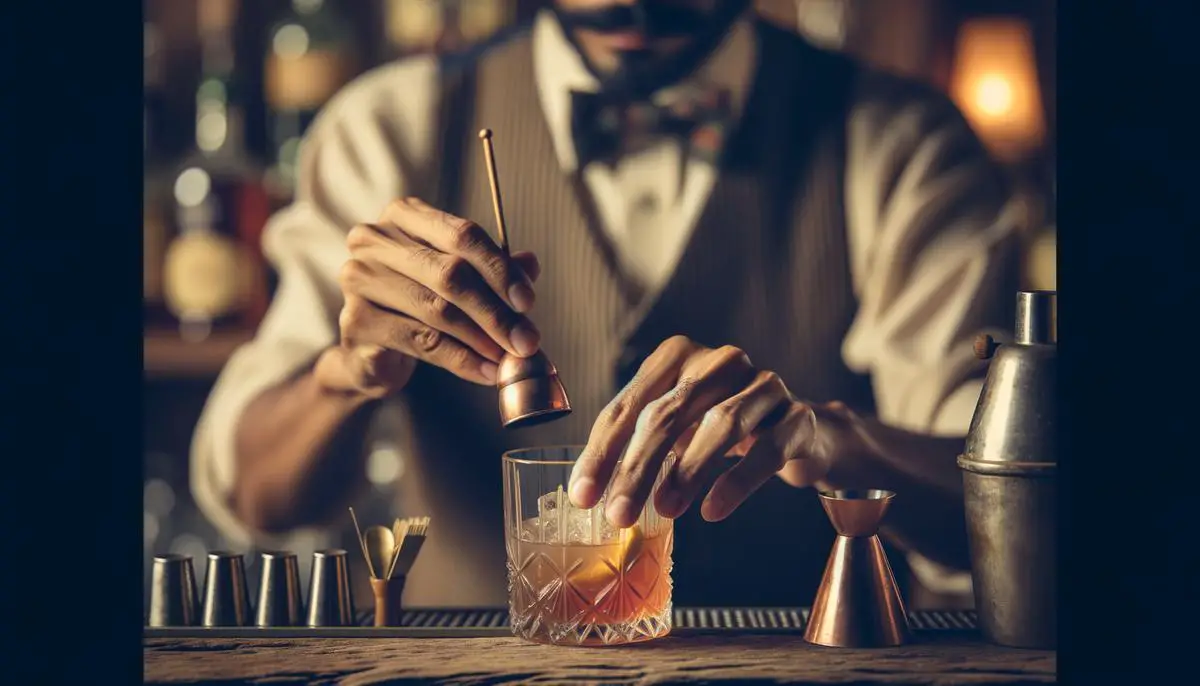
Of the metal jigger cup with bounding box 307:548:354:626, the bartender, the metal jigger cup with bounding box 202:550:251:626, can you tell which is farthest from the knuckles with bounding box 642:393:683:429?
the bartender

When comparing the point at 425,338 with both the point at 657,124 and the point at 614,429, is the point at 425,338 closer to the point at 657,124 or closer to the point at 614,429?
the point at 614,429

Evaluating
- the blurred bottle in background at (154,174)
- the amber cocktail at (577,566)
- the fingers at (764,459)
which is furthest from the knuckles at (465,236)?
the blurred bottle in background at (154,174)

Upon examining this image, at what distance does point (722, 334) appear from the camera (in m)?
2.05

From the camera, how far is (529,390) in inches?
53.6

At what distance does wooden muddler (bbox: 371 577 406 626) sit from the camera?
1.42 metres

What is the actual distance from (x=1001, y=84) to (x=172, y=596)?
190 cm

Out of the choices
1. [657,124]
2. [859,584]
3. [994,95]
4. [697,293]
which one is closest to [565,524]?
[859,584]

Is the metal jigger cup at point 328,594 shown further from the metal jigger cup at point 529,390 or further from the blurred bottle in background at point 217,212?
the blurred bottle in background at point 217,212

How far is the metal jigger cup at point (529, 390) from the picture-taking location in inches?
53.5

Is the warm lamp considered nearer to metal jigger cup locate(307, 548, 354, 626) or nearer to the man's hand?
the man's hand

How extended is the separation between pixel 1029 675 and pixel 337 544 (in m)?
1.70

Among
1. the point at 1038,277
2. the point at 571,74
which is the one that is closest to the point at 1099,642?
the point at 571,74

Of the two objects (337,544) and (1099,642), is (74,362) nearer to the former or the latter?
(1099,642)

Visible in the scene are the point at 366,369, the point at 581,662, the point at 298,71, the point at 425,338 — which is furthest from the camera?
the point at 298,71
